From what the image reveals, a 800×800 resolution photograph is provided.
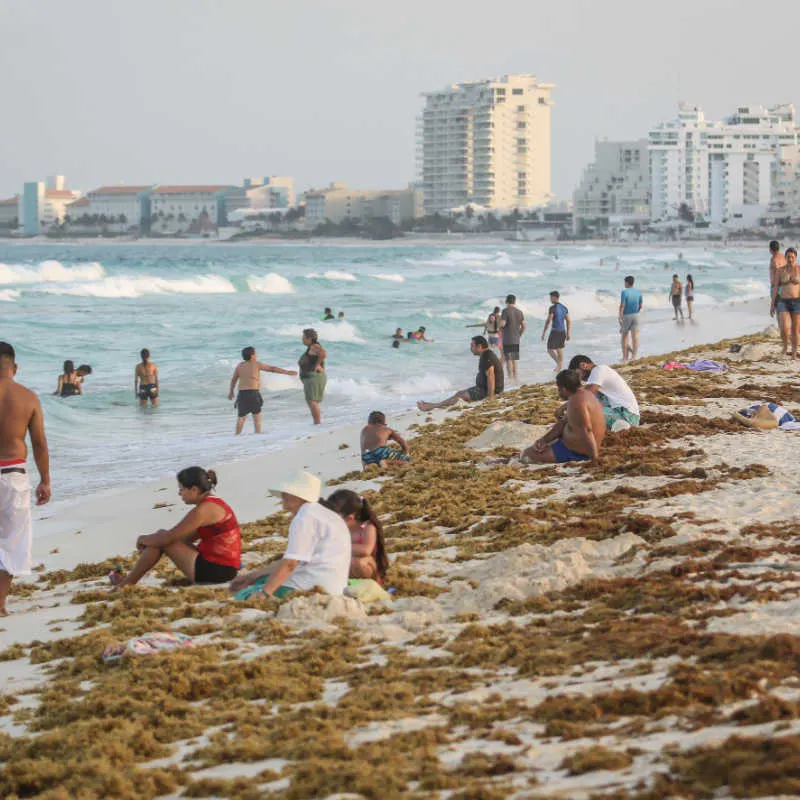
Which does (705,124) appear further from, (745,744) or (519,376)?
(745,744)

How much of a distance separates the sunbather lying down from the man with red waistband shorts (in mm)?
4323

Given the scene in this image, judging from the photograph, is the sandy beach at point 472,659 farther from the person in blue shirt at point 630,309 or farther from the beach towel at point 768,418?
the person in blue shirt at point 630,309

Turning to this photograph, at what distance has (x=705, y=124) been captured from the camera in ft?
592

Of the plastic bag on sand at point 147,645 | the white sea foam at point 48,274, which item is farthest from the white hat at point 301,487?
the white sea foam at point 48,274

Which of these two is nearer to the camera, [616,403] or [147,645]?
[147,645]

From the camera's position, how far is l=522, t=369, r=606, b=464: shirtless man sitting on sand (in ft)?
33.2

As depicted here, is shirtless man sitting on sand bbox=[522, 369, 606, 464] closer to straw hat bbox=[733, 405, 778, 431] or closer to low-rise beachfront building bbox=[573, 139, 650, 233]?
straw hat bbox=[733, 405, 778, 431]

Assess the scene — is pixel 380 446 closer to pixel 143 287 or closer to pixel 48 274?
pixel 143 287

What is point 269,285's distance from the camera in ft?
224

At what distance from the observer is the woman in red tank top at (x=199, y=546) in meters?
7.61

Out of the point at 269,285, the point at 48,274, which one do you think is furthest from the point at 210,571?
the point at 48,274

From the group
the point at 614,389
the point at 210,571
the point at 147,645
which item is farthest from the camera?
the point at 614,389

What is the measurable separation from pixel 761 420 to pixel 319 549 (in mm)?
5845

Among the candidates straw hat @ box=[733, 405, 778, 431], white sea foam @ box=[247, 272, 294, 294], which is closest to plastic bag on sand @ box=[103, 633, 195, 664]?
straw hat @ box=[733, 405, 778, 431]
